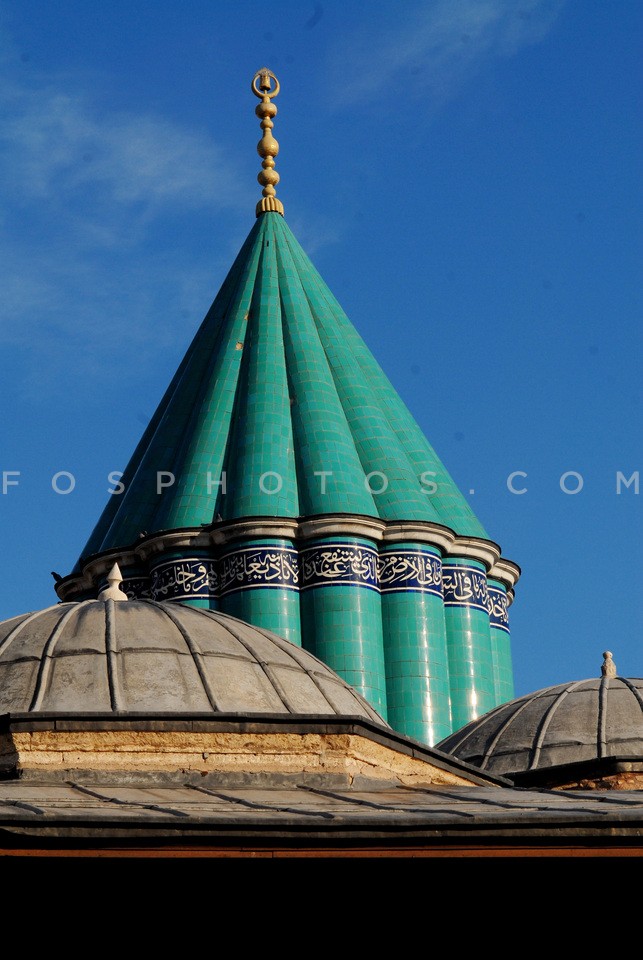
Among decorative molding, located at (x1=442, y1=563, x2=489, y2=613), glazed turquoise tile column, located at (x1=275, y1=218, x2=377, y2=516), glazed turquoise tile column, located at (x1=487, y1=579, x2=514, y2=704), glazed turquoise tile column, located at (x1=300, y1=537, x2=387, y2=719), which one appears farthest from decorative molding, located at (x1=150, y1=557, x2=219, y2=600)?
glazed turquoise tile column, located at (x1=487, y1=579, x2=514, y2=704)

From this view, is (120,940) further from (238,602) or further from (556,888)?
(238,602)

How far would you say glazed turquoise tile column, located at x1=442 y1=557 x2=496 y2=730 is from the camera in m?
12.9

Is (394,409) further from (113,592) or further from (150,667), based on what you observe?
(150,667)

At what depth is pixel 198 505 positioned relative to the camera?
44.2 ft

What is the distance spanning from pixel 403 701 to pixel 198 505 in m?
2.47

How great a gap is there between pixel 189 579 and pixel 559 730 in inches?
142

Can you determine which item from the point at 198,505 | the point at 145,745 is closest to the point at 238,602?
the point at 198,505

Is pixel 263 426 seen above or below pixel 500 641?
above

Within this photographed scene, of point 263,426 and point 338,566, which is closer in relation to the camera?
point 338,566

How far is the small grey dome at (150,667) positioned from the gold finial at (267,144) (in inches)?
316

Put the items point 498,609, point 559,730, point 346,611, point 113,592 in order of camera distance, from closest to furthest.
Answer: point 113,592 → point 559,730 → point 346,611 → point 498,609

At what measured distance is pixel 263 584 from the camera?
1284 centimetres

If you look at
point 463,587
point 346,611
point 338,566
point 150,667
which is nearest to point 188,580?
point 338,566

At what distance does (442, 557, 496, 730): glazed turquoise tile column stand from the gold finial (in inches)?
181
